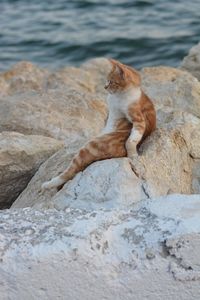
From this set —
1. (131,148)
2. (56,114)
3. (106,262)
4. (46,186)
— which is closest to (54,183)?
(46,186)

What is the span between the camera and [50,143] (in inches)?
195

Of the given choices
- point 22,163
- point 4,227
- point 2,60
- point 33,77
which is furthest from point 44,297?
point 2,60

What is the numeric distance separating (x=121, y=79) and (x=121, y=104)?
0.48 ft

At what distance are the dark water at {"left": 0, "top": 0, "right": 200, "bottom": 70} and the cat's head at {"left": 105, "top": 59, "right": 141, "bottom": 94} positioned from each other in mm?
6905

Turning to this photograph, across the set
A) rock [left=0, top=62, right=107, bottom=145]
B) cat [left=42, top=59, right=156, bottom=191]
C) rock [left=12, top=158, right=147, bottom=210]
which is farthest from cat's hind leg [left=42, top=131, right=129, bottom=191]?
rock [left=0, top=62, right=107, bottom=145]

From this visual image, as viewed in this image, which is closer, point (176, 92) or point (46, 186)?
point (46, 186)

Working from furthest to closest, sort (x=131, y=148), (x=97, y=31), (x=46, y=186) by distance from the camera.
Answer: (x=97, y=31) → (x=46, y=186) → (x=131, y=148)

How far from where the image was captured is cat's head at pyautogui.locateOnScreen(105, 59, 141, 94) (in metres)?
4.39

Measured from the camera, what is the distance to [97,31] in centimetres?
1269

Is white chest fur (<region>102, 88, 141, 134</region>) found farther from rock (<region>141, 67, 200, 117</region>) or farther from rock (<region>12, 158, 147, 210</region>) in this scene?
rock (<region>141, 67, 200, 117</region>)

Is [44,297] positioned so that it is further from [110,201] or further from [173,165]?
[173,165]

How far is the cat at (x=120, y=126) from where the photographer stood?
163 inches

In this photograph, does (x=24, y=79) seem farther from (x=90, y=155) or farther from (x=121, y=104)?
(x=90, y=155)

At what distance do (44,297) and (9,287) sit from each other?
13 cm
